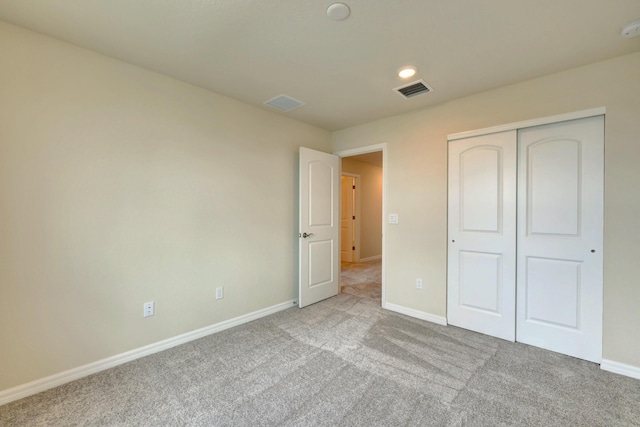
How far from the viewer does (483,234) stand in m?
2.68

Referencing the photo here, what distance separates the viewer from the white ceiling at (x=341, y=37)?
62.1 inches

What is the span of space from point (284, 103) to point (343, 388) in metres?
2.75

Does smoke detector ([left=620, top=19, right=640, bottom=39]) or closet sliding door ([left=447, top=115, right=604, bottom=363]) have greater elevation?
smoke detector ([left=620, top=19, right=640, bottom=39])

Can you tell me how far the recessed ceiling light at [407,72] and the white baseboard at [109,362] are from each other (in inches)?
113

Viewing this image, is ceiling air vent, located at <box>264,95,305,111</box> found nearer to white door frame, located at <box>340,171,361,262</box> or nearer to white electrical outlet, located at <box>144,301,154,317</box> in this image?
white electrical outlet, located at <box>144,301,154,317</box>

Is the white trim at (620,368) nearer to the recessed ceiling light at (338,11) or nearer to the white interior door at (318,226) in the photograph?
the white interior door at (318,226)

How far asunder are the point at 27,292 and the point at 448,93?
3822mm

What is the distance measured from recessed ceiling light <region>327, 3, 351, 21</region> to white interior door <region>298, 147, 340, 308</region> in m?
1.78

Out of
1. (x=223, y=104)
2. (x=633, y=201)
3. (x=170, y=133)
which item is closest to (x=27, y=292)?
(x=170, y=133)

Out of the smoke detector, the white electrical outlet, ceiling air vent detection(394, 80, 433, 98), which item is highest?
ceiling air vent detection(394, 80, 433, 98)

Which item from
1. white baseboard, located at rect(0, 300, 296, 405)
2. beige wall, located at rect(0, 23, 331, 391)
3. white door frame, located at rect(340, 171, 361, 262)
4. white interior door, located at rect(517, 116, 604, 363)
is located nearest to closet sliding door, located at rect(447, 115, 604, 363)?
white interior door, located at rect(517, 116, 604, 363)

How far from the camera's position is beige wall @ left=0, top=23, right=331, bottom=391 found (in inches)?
69.3

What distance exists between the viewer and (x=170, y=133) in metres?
2.41

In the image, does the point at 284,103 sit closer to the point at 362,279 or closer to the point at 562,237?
the point at 562,237
